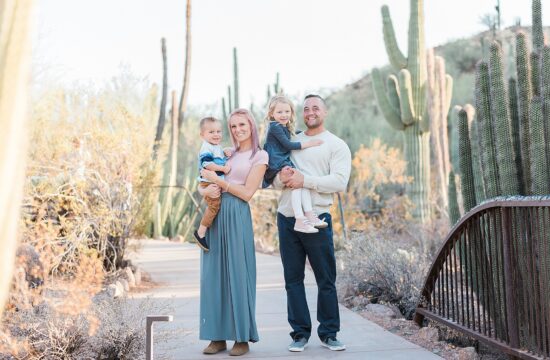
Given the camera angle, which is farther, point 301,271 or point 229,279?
point 301,271

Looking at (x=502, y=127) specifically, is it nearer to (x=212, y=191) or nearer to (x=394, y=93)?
(x=212, y=191)

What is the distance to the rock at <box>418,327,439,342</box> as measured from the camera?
5418mm

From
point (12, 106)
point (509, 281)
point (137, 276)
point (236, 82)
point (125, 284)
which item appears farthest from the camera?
point (236, 82)

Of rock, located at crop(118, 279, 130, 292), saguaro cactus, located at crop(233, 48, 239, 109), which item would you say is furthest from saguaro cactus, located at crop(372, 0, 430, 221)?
saguaro cactus, located at crop(233, 48, 239, 109)

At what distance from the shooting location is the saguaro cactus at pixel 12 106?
4.44 ft

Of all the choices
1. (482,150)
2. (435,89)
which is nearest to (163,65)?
(435,89)

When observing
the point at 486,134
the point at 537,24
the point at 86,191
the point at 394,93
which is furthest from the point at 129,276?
the point at 394,93

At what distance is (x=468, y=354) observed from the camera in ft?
15.9

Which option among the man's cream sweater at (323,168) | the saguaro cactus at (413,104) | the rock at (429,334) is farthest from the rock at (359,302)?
the saguaro cactus at (413,104)

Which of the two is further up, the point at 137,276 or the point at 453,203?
the point at 453,203

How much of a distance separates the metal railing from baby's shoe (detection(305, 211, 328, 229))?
107cm

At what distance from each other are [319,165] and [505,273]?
148cm

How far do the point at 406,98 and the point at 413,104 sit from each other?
0.82 feet

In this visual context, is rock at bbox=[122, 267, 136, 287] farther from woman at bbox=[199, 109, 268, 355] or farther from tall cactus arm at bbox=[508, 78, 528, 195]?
tall cactus arm at bbox=[508, 78, 528, 195]
